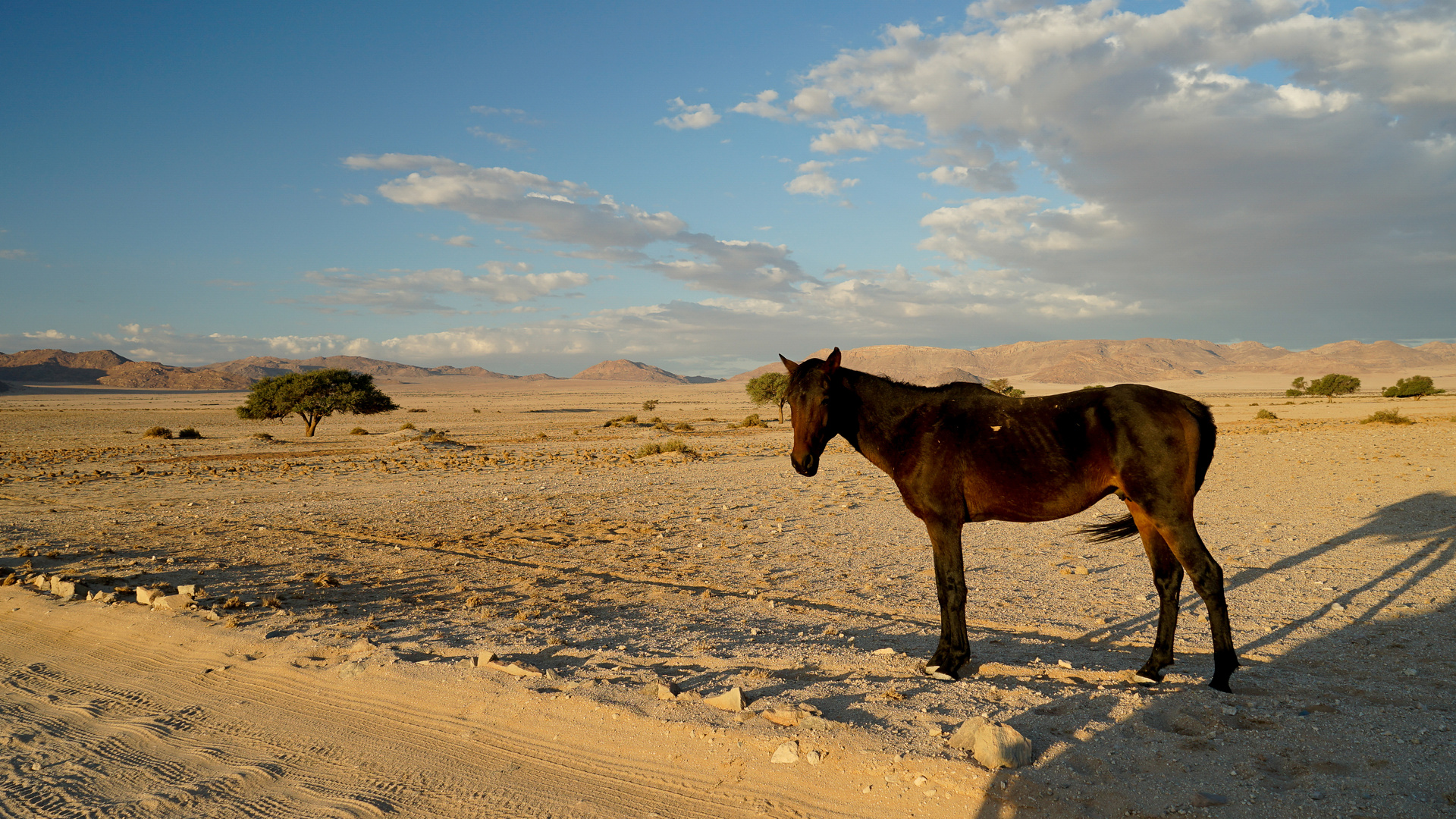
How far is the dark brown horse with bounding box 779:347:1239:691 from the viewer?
512 centimetres

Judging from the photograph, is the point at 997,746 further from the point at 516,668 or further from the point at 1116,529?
the point at 516,668

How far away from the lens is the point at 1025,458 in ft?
17.5

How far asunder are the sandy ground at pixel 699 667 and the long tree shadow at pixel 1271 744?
2 cm

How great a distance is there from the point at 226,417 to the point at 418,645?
221 feet

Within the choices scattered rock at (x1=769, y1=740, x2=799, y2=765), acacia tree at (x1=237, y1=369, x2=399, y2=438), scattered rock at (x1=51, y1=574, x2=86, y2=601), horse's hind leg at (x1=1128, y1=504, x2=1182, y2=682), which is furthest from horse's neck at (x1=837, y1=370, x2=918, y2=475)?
acacia tree at (x1=237, y1=369, x2=399, y2=438)

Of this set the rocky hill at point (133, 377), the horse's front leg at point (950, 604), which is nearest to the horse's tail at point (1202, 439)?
the horse's front leg at point (950, 604)

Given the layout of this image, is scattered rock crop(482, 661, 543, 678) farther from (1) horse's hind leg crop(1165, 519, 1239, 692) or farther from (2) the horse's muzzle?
(1) horse's hind leg crop(1165, 519, 1239, 692)

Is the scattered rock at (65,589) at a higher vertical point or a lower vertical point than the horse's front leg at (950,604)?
lower

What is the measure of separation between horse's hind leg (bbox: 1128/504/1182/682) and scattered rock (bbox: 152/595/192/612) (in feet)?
28.7

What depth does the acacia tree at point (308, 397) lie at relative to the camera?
39.9 metres

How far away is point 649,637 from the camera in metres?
6.63

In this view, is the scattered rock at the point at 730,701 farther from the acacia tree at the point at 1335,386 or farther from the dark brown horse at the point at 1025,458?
the acacia tree at the point at 1335,386

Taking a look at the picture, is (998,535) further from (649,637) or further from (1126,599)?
(649,637)

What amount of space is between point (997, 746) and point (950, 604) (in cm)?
158
